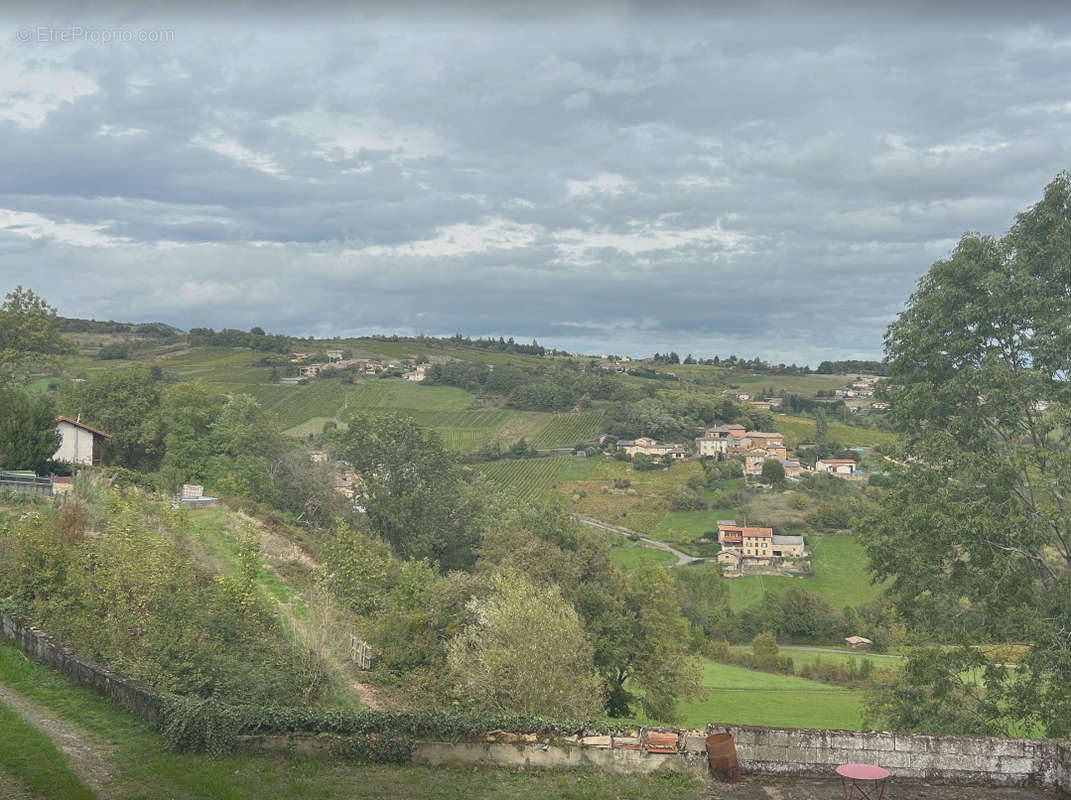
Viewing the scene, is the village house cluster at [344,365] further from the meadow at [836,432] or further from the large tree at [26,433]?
the large tree at [26,433]

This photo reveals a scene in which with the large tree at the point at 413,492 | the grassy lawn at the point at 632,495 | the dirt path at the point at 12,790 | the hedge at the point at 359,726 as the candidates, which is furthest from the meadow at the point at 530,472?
the dirt path at the point at 12,790

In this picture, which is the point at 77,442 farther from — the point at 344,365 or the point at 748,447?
the point at 344,365

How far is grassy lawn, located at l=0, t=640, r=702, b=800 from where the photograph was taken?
11.1 metres

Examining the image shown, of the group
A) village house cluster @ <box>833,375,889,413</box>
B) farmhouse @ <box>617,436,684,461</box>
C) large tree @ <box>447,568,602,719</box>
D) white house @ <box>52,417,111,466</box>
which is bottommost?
farmhouse @ <box>617,436,684,461</box>

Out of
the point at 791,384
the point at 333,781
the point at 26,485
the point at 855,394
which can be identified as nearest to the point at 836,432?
the point at 855,394

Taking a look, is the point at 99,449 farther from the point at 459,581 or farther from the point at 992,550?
the point at 992,550

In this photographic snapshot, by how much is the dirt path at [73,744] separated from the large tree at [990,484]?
1587 cm

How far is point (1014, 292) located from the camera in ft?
59.3

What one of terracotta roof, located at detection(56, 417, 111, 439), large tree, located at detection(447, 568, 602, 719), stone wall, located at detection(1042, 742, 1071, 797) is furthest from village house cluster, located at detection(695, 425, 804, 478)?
stone wall, located at detection(1042, 742, 1071, 797)

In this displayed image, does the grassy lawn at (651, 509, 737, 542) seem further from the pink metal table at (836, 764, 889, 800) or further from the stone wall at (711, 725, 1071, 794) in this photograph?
the pink metal table at (836, 764, 889, 800)

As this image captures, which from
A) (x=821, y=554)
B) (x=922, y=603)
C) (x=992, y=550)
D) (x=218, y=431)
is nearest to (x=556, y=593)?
(x=922, y=603)

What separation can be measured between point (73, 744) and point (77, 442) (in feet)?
109

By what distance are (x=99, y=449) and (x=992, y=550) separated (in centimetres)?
4234

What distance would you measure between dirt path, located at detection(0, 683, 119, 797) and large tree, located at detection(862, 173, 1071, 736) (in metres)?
15.9
